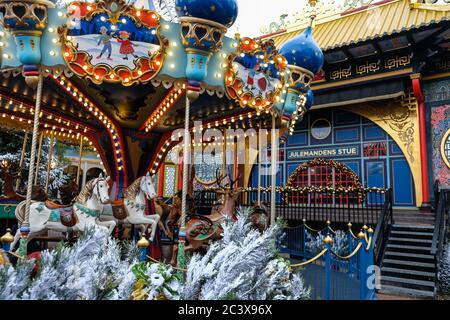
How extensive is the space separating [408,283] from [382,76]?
7359 mm

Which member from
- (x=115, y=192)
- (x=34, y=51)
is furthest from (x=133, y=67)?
(x=115, y=192)

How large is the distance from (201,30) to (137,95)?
103 inches

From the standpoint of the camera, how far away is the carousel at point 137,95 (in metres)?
4.75

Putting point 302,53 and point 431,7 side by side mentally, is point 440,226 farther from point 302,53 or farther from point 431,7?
point 431,7

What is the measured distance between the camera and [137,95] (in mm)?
7008

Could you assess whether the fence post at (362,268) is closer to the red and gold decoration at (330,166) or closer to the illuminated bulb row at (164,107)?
the illuminated bulb row at (164,107)

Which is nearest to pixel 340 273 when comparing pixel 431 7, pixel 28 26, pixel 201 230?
pixel 201 230

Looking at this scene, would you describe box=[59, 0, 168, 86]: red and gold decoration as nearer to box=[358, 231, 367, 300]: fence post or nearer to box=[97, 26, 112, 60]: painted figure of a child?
box=[97, 26, 112, 60]: painted figure of a child

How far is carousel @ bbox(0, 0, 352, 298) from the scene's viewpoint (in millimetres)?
4754

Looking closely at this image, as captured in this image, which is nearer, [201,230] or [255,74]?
[255,74]

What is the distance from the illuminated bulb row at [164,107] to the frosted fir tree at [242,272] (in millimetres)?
2886

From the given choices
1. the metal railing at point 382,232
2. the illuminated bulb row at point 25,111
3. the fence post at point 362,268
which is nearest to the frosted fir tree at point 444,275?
the metal railing at point 382,232

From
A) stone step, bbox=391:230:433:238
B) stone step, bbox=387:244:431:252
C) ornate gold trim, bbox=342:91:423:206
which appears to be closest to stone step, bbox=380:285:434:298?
stone step, bbox=387:244:431:252
